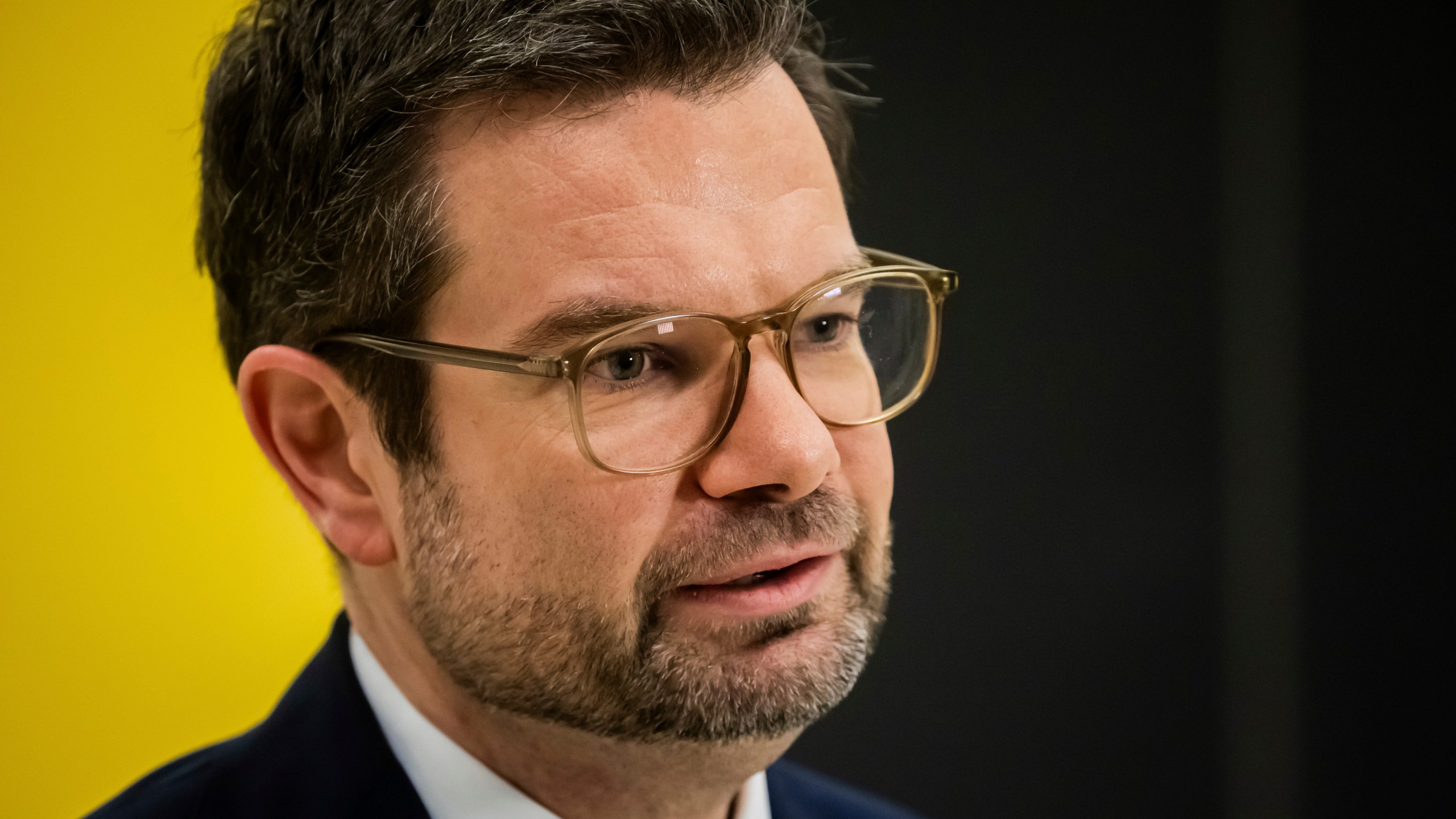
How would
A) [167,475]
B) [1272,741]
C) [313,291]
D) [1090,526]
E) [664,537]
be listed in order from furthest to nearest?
1. [1272,741]
2. [1090,526]
3. [167,475]
4. [313,291]
5. [664,537]

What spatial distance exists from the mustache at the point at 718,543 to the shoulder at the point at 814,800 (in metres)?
0.57

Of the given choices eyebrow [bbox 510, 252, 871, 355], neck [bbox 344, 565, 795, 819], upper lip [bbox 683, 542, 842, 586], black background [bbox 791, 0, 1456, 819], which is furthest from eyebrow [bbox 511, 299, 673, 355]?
black background [bbox 791, 0, 1456, 819]

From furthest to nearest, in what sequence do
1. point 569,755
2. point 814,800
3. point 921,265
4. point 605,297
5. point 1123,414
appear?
point 1123,414 < point 814,800 < point 921,265 < point 569,755 < point 605,297

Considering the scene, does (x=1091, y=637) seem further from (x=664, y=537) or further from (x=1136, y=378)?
(x=664, y=537)

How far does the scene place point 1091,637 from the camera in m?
2.21

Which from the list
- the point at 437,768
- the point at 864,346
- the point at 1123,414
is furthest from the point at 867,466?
the point at 1123,414

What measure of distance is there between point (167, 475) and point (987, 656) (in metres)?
1.47

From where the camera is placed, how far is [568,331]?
112 centimetres

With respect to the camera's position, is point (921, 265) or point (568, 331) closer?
point (568, 331)

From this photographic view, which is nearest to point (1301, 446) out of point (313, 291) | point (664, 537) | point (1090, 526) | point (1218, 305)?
point (1218, 305)

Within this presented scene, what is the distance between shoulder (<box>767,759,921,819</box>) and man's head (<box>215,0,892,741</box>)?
433 millimetres

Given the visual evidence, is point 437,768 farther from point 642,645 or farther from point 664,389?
point 664,389

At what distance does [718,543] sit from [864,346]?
331 mm

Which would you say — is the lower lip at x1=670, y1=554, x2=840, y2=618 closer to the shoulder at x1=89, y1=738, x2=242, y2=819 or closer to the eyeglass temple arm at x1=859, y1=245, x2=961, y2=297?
the eyeglass temple arm at x1=859, y1=245, x2=961, y2=297
